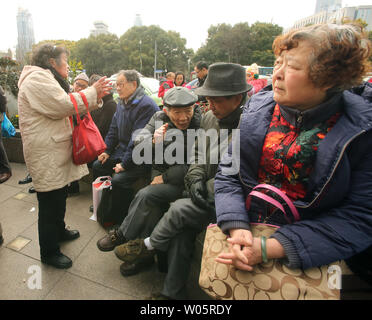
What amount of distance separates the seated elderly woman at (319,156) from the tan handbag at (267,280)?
0.04 m

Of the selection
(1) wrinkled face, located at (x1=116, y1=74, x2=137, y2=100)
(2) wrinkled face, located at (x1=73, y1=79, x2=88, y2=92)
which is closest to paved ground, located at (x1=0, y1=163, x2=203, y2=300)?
(1) wrinkled face, located at (x1=116, y1=74, x2=137, y2=100)

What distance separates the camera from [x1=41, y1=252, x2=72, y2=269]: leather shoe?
2.34 meters

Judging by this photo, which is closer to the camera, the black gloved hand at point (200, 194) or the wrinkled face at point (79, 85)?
the black gloved hand at point (200, 194)

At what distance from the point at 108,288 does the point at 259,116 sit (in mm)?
2002

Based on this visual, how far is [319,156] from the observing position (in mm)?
1112

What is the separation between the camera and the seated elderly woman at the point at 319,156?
1.06 meters

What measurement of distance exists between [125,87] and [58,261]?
7.35 feet

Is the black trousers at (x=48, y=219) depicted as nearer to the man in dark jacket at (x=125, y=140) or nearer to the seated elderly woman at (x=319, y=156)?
the man in dark jacket at (x=125, y=140)

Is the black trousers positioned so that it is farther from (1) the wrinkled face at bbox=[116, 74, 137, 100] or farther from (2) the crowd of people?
(1) the wrinkled face at bbox=[116, 74, 137, 100]

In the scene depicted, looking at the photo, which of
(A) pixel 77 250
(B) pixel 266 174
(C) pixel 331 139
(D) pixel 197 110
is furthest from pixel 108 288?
(C) pixel 331 139

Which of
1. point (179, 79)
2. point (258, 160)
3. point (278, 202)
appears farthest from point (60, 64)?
point (179, 79)

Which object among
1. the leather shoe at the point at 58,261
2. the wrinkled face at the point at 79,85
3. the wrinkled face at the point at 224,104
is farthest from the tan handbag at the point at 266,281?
the wrinkled face at the point at 79,85

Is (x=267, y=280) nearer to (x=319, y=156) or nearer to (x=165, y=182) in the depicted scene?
(x=319, y=156)

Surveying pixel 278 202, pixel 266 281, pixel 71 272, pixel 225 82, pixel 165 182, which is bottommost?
pixel 71 272
